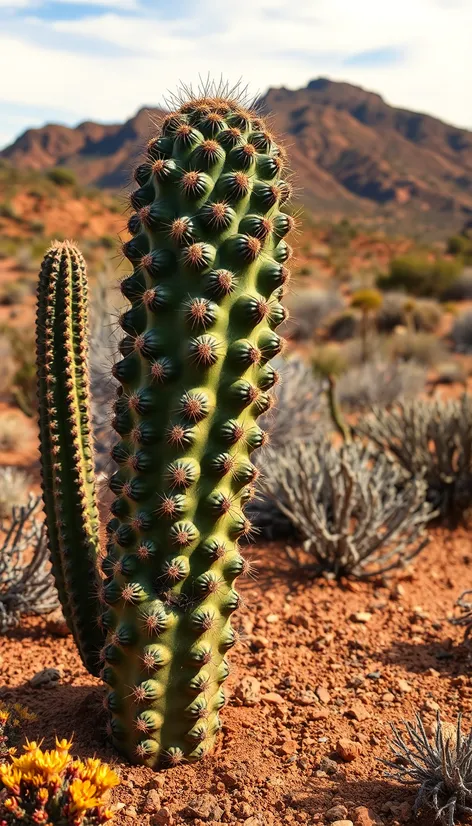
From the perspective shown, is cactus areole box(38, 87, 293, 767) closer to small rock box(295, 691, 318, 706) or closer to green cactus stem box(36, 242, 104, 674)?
green cactus stem box(36, 242, 104, 674)

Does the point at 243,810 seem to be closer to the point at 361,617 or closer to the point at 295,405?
the point at 361,617

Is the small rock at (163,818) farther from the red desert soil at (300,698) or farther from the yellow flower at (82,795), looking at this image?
the yellow flower at (82,795)

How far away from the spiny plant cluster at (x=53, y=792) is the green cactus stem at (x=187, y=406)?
394 mm

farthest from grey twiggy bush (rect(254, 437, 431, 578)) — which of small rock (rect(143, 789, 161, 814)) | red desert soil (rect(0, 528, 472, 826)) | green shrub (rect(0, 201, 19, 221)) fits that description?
green shrub (rect(0, 201, 19, 221))

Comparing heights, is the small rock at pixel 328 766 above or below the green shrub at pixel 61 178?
below

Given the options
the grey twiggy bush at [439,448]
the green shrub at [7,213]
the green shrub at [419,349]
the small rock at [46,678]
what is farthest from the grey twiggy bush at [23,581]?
the green shrub at [7,213]

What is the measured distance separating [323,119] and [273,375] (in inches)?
4313

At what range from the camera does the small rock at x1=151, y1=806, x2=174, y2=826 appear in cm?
224

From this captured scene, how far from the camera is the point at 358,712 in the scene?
297 cm

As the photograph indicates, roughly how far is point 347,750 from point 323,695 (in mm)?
480

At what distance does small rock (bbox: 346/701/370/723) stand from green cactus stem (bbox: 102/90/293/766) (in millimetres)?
713

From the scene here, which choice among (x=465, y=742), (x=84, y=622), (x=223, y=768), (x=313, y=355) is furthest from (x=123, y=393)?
(x=313, y=355)

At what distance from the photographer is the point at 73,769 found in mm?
2047

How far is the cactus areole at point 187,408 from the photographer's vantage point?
2.34 m
